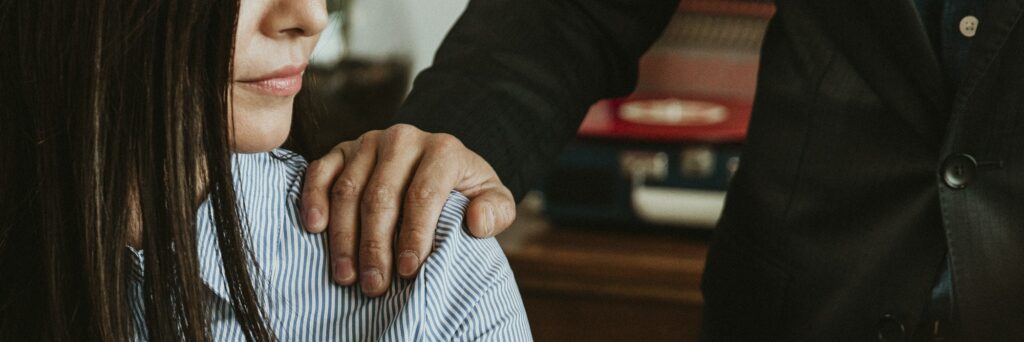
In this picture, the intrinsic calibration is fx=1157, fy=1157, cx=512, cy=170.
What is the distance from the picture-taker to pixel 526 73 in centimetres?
131

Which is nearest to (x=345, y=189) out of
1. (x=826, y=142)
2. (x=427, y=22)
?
(x=826, y=142)

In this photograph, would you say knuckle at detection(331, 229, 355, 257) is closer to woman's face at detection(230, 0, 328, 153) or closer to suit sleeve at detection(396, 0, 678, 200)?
woman's face at detection(230, 0, 328, 153)

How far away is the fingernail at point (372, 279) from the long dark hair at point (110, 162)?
0.29 ft

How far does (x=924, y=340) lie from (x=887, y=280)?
0.08 meters

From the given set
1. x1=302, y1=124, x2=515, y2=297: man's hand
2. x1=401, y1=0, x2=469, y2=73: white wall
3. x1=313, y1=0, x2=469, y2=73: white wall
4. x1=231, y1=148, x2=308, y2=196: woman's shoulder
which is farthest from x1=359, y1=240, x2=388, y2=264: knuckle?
x1=401, y1=0, x2=469, y2=73: white wall

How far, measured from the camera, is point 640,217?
2084 millimetres

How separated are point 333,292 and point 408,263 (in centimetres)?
7

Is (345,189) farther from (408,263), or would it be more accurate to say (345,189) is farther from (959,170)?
(959,170)

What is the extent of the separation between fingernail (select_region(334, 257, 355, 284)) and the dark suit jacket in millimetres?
319

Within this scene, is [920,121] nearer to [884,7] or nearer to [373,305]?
[884,7]

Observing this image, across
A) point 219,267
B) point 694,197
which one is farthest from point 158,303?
point 694,197

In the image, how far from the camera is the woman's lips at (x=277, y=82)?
2.90 ft

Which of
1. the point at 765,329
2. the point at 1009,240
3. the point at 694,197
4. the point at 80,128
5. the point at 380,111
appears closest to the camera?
the point at 80,128

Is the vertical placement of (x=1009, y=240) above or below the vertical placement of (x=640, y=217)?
above
